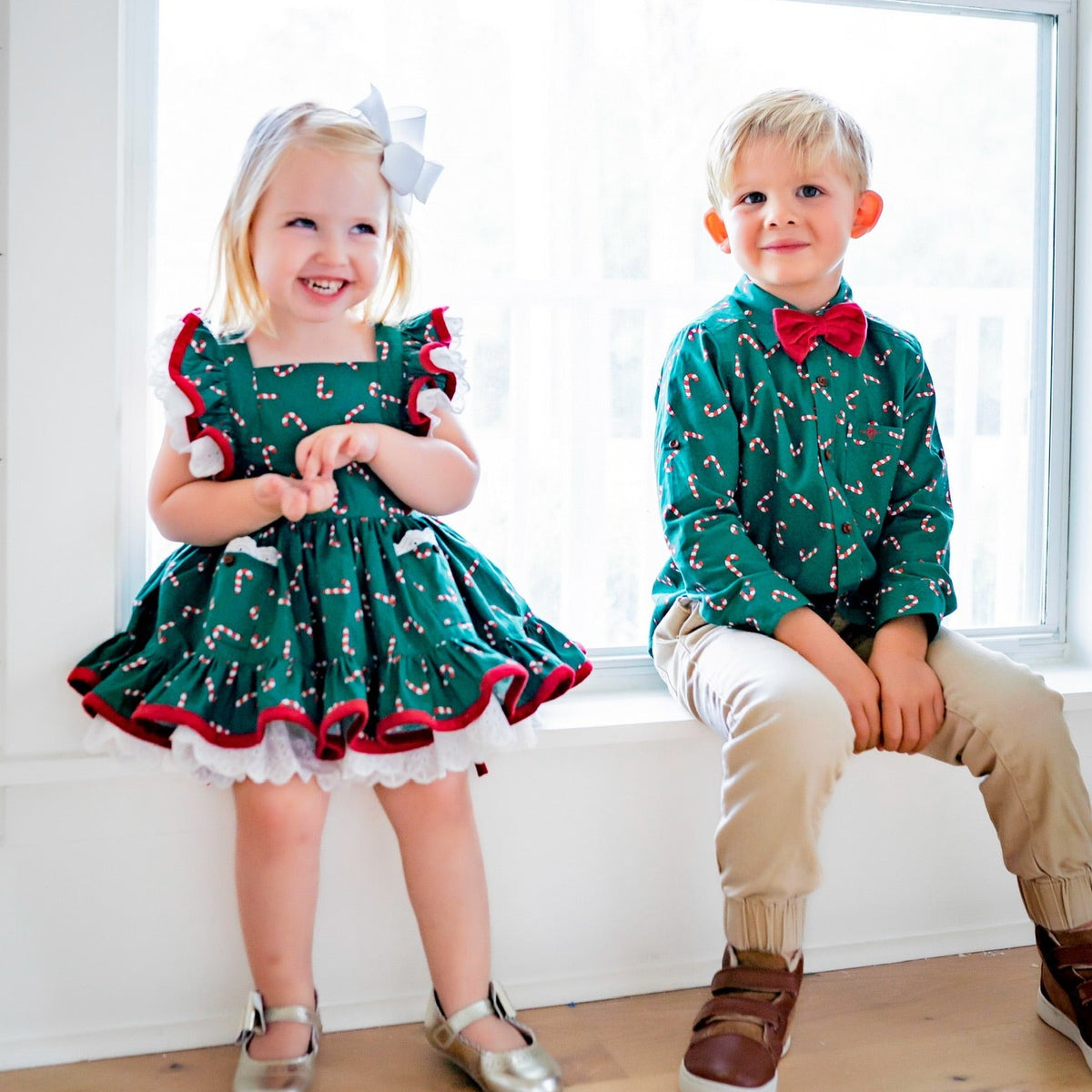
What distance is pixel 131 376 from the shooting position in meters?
1.30

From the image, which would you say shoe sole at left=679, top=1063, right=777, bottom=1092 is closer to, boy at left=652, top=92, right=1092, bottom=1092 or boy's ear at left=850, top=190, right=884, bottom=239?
boy at left=652, top=92, right=1092, bottom=1092

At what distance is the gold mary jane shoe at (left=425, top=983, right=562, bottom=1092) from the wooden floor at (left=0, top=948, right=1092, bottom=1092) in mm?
29

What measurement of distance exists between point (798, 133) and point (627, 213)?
29 cm

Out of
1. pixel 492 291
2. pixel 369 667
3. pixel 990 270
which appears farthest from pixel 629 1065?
pixel 990 270

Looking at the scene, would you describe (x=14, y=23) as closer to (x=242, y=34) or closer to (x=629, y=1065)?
(x=242, y=34)

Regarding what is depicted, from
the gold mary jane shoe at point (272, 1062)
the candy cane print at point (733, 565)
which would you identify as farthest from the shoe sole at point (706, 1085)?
the candy cane print at point (733, 565)

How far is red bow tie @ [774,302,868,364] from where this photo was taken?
1.34 m

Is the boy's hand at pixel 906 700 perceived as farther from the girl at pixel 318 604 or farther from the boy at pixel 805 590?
the girl at pixel 318 604

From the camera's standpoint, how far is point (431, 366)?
1266mm

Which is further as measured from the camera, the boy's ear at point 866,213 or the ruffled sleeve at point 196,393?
the boy's ear at point 866,213

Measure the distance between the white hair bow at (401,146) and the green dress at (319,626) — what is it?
0.16 m

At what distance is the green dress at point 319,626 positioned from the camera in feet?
3.57

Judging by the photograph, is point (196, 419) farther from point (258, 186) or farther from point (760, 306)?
point (760, 306)

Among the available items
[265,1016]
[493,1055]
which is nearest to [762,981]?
[493,1055]
